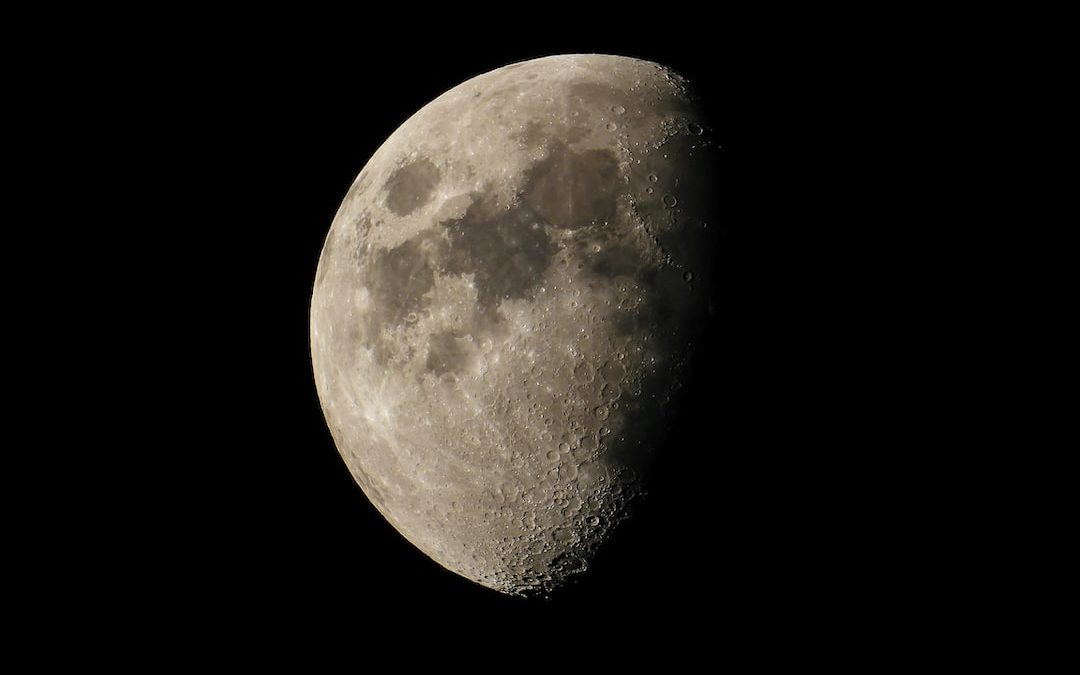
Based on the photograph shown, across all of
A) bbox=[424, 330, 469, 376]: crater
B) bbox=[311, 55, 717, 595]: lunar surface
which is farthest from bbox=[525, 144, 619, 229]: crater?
bbox=[424, 330, 469, 376]: crater

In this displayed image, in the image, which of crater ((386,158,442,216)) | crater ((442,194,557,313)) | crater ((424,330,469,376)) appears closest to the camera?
crater ((442,194,557,313))

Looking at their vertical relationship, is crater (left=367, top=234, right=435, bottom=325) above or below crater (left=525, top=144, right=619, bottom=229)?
below

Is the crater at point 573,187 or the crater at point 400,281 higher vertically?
the crater at point 573,187

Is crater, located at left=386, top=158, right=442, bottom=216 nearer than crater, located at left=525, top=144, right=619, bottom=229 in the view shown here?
No

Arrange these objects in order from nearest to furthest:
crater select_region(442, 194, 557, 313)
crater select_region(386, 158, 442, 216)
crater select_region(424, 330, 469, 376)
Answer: crater select_region(442, 194, 557, 313) → crater select_region(424, 330, 469, 376) → crater select_region(386, 158, 442, 216)

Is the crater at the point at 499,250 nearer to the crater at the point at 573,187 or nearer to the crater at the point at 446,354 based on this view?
the crater at the point at 573,187

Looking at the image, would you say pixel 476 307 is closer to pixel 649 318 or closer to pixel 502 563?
pixel 649 318

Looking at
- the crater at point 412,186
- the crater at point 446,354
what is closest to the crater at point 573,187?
the crater at point 412,186

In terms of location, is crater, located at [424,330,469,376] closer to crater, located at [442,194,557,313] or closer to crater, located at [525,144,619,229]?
crater, located at [442,194,557,313]
